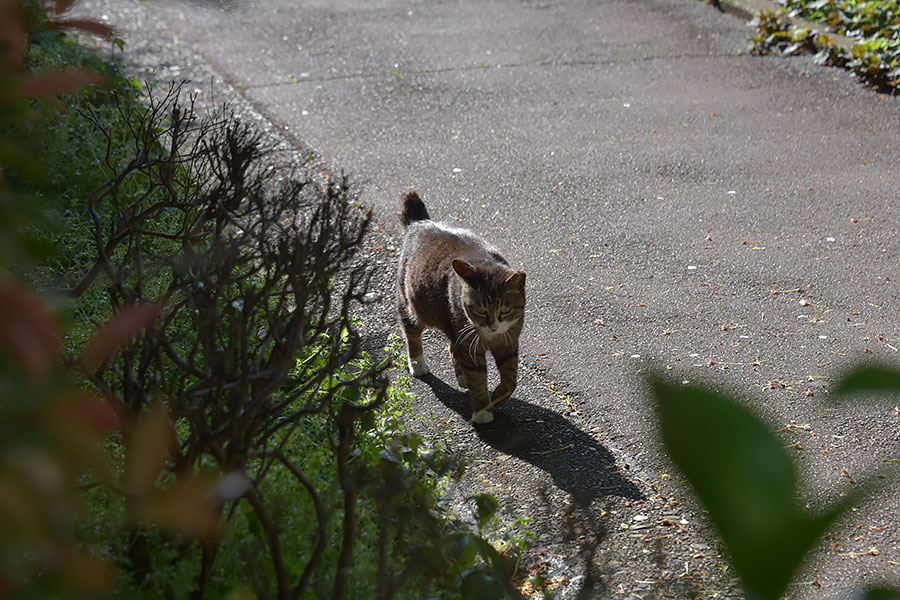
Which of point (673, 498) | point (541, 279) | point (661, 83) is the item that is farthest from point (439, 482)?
point (661, 83)

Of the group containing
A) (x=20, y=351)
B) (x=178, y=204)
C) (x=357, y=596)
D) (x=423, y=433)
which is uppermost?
(x=20, y=351)

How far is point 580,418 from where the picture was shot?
416 centimetres

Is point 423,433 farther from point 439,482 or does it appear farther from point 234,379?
point 234,379

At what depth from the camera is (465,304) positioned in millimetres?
4215

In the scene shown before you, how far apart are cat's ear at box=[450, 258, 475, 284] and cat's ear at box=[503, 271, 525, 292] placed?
17 centimetres

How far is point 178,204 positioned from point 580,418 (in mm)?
1999

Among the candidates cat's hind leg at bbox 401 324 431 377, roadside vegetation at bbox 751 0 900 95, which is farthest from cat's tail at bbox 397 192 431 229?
roadside vegetation at bbox 751 0 900 95

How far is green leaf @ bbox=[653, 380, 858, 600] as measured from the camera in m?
0.62

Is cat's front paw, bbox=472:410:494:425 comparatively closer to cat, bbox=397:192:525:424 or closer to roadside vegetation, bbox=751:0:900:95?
cat, bbox=397:192:525:424

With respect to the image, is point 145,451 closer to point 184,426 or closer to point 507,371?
point 184,426

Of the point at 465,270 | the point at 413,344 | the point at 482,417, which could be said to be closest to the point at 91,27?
the point at 465,270

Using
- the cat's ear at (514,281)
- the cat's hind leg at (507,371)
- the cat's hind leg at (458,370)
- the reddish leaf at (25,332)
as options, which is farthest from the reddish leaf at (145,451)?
the cat's hind leg at (458,370)

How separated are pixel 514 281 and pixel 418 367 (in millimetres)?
817

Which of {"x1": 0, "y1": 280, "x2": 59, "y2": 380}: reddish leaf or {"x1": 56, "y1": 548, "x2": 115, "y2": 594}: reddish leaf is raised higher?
{"x1": 0, "y1": 280, "x2": 59, "y2": 380}: reddish leaf
